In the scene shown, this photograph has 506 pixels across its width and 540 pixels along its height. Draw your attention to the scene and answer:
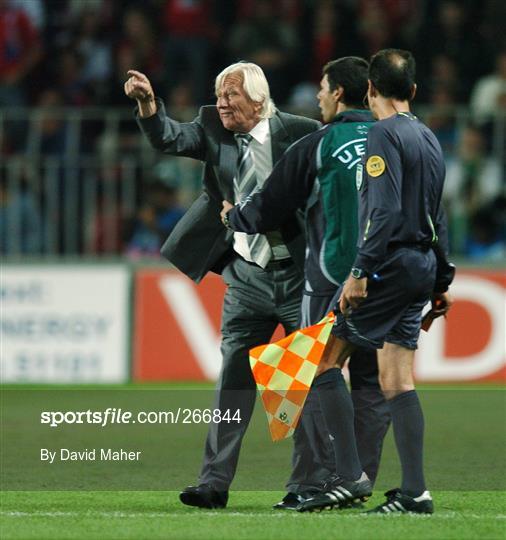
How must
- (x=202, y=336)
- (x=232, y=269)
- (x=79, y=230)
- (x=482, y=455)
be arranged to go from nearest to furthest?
(x=232, y=269)
(x=482, y=455)
(x=202, y=336)
(x=79, y=230)

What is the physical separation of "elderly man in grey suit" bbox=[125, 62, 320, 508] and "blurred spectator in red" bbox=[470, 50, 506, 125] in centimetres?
736

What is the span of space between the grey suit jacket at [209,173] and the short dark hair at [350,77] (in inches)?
14.2

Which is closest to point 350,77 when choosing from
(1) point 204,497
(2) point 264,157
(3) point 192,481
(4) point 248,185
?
(2) point 264,157

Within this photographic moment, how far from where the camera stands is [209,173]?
7.52m

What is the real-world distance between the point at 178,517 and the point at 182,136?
1.84m

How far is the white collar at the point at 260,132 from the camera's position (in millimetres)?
7383

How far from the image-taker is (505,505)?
7262 mm

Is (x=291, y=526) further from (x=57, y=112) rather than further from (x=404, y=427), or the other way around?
(x=57, y=112)

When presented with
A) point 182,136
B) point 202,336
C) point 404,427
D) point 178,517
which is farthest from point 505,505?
point 202,336

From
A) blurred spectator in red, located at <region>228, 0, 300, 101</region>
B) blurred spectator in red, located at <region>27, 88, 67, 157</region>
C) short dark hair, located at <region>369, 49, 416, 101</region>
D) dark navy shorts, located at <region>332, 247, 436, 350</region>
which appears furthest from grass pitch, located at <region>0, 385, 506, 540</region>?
blurred spectator in red, located at <region>228, 0, 300, 101</region>

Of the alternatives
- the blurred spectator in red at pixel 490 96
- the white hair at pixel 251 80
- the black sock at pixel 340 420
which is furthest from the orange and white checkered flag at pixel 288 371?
the blurred spectator in red at pixel 490 96

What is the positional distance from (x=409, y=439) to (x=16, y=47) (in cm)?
1037

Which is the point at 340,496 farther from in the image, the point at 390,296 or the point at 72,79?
the point at 72,79

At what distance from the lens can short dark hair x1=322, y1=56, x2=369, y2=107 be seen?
712 centimetres
